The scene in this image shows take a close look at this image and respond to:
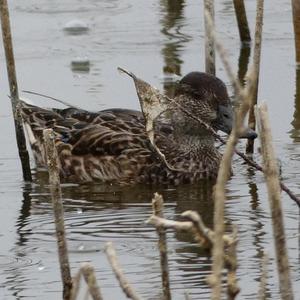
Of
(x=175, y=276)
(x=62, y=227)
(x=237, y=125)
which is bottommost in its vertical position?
(x=175, y=276)

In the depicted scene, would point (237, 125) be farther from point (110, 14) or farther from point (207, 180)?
point (110, 14)

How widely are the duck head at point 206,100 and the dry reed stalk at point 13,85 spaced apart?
1386 mm

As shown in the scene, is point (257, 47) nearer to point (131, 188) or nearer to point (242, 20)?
point (131, 188)

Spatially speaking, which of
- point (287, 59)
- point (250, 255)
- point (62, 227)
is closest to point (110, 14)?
point (287, 59)

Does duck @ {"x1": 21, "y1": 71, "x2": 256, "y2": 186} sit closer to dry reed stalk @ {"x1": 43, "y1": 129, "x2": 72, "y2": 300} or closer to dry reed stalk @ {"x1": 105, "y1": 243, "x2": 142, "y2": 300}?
dry reed stalk @ {"x1": 43, "y1": 129, "x2": 72, "y2": 300}

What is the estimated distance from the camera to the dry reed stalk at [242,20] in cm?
1334

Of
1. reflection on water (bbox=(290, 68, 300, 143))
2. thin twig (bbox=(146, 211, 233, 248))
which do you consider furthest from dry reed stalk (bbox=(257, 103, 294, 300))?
reflection on water (bbox=(290, 68, 300, 143))

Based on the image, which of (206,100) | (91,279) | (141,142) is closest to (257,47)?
(206,100)

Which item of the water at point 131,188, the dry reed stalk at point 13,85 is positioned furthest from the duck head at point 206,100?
the dry reed stalk at point 13,85

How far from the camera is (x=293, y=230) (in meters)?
7.98

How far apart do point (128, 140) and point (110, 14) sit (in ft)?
18.9

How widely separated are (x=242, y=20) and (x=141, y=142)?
3870 millimetres

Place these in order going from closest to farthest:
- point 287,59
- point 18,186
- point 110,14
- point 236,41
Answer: point 18,186 → point 287,59 → point 236,41 → point 110,14

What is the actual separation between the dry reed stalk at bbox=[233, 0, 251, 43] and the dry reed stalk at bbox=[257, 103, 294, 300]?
28.3 ft
